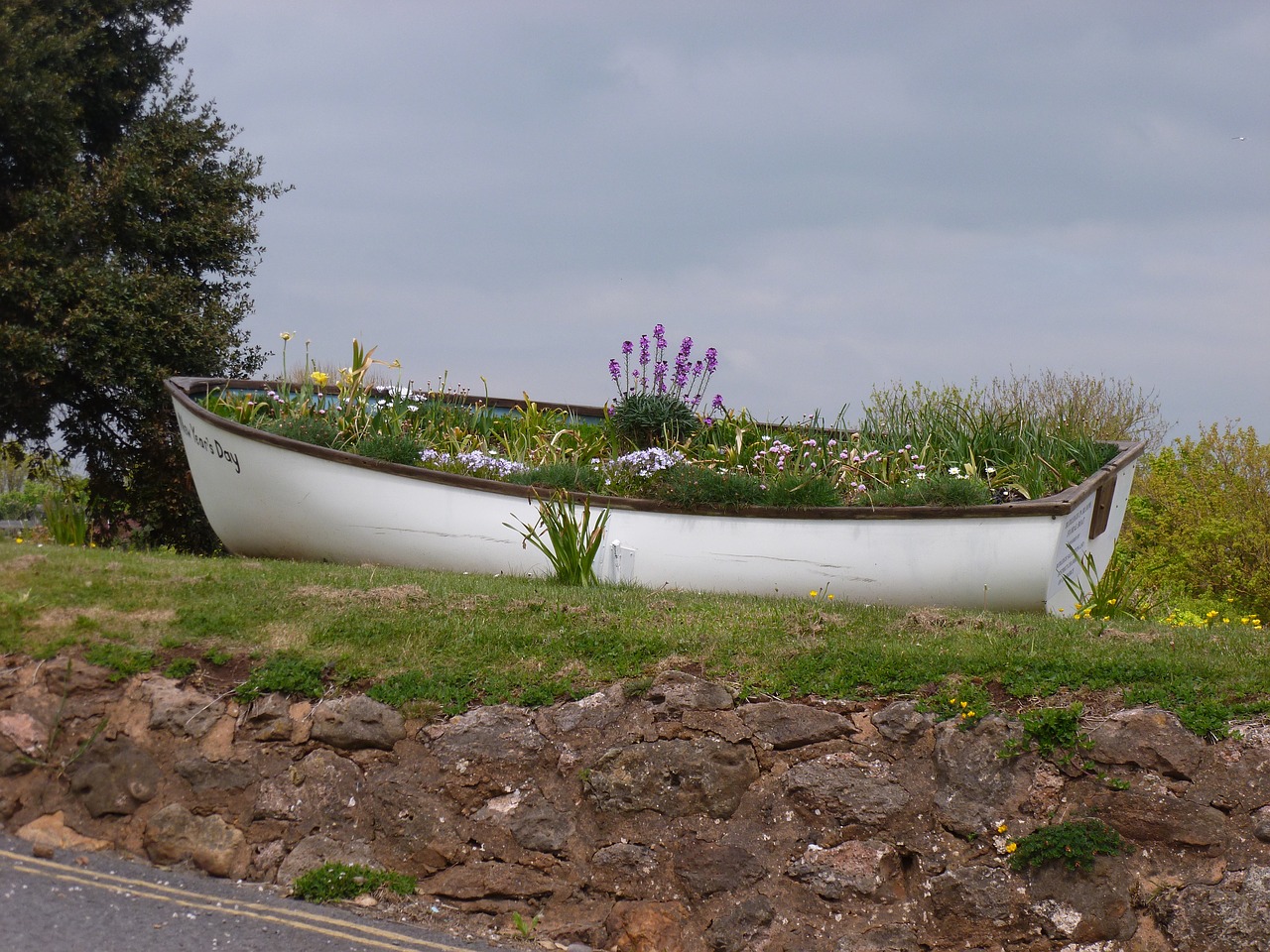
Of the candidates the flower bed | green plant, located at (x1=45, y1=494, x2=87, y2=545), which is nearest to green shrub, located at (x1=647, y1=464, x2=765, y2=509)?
the flower bed

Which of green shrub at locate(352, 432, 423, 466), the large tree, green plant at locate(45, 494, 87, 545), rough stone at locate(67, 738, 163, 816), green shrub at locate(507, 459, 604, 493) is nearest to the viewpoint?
rough stone at locate(67, 738, 163, 816)

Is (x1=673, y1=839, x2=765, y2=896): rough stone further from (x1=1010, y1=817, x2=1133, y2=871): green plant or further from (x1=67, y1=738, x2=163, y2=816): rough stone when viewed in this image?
(x1=67, y1=738, x2=163, y2=816): rough stone

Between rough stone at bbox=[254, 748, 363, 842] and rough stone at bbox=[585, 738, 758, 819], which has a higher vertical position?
rough stone at bbox=[585, 738, 758, 819]

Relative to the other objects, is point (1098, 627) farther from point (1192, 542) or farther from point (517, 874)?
point (1192, 542)

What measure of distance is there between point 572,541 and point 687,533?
90 cm

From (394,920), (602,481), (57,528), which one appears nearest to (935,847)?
(394,920)

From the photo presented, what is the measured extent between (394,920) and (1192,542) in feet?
50.3

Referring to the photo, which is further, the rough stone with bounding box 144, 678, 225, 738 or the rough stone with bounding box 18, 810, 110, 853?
the rough stone with bounding box 144, 678, 225, 738

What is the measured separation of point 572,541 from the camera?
341 inches

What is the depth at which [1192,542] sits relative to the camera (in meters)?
17.3

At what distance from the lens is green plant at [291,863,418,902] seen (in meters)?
5.61

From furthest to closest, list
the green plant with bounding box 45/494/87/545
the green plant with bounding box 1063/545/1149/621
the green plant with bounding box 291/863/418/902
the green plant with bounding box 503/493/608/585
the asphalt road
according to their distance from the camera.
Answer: the green plant with bounding box 45/494/87/545 < the green plant with bounding box 1063/545/1149/621 < the green plant with bounding box 503/493/608/585 < the green plant with bounding box 291/863/418/902 < the asphalt road

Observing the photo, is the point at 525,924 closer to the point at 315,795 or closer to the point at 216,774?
the point at 315,795

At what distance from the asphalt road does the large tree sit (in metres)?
9.77
